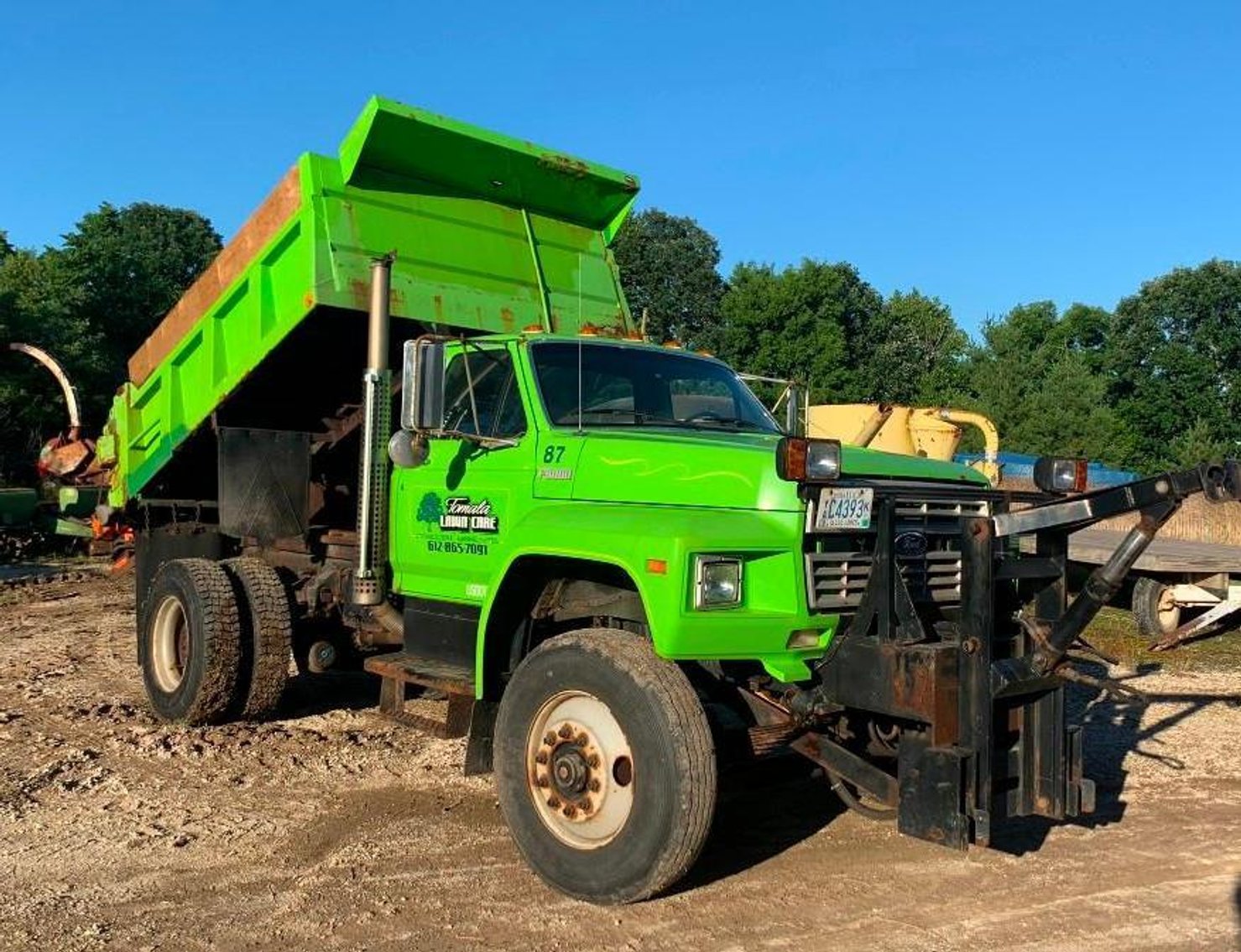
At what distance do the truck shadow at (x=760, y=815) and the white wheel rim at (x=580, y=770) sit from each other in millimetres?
452

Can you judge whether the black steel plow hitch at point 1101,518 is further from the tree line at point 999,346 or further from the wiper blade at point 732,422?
the tree line at point 999,346

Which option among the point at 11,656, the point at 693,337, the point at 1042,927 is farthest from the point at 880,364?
the point at 1042,927

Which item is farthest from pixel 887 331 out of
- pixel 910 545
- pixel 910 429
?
pixel 910 545

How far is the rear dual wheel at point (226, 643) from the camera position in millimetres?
6973

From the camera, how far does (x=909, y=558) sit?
4.77 metres

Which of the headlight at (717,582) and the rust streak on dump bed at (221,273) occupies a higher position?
the rust streak on dump bed at (221,273)

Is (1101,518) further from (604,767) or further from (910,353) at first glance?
(910,353)

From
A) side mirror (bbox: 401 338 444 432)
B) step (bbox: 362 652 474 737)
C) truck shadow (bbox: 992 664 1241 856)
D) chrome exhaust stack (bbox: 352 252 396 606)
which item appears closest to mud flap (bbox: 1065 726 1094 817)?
truck shadow (bbox: 992 664 1241 856)

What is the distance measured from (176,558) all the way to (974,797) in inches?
229

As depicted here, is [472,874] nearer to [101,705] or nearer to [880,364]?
[101,705]

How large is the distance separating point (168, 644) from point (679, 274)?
2096 inches

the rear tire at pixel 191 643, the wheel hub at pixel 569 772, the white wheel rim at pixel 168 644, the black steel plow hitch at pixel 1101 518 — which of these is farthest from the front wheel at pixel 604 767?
the white wheel rim at pixel 168 644

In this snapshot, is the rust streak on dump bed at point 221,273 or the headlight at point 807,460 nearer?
the headlight at point 807,460

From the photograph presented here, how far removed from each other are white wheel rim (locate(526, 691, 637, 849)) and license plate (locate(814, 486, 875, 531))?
1.11 metres
